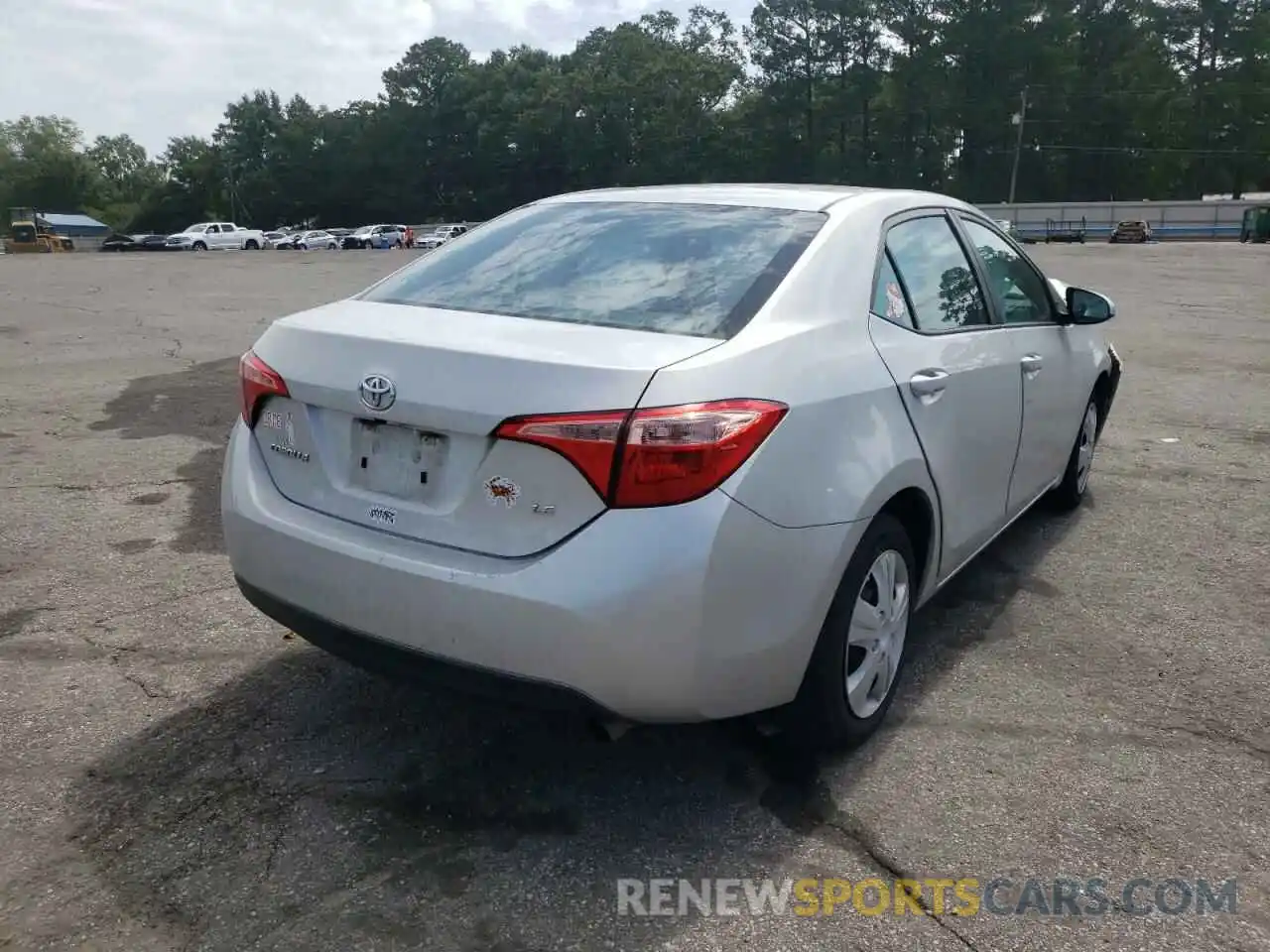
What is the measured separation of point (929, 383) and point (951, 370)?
0.74ft

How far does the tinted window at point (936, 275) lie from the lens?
11.3ft

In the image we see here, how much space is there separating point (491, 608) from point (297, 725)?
115cm

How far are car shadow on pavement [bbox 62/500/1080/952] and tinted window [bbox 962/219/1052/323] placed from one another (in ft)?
5.68

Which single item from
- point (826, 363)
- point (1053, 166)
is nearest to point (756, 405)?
point (826, 363)

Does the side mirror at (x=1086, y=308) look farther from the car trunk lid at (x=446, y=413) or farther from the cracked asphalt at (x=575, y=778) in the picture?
the car trunk lid at (x=446, y=413)

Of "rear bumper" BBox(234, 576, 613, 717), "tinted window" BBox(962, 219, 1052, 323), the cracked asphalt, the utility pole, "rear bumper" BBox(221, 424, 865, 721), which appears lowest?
the cracked asphalt

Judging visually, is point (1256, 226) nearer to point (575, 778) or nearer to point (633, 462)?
point (575, 778)

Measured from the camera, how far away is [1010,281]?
4.35 meters

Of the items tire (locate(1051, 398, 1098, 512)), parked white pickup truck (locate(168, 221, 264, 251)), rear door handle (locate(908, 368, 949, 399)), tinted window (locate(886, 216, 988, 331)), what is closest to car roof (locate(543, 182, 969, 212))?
tinted window (locate(886, 216, 988, 331))

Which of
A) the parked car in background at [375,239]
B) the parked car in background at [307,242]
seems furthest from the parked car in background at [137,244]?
the parked car in background at [375,239]

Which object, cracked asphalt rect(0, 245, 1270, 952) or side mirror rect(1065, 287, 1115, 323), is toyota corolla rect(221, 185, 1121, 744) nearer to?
cracked asphalt rect(0, 245, 1270, 952)

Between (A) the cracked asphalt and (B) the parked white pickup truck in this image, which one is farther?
(B) the parked white pickup truck

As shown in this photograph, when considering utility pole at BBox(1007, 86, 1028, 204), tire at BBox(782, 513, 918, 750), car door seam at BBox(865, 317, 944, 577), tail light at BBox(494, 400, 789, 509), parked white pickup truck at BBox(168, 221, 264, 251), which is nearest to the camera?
tail light at BBox(494, 400, 789, 509)

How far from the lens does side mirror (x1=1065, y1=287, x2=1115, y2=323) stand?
4.65m
